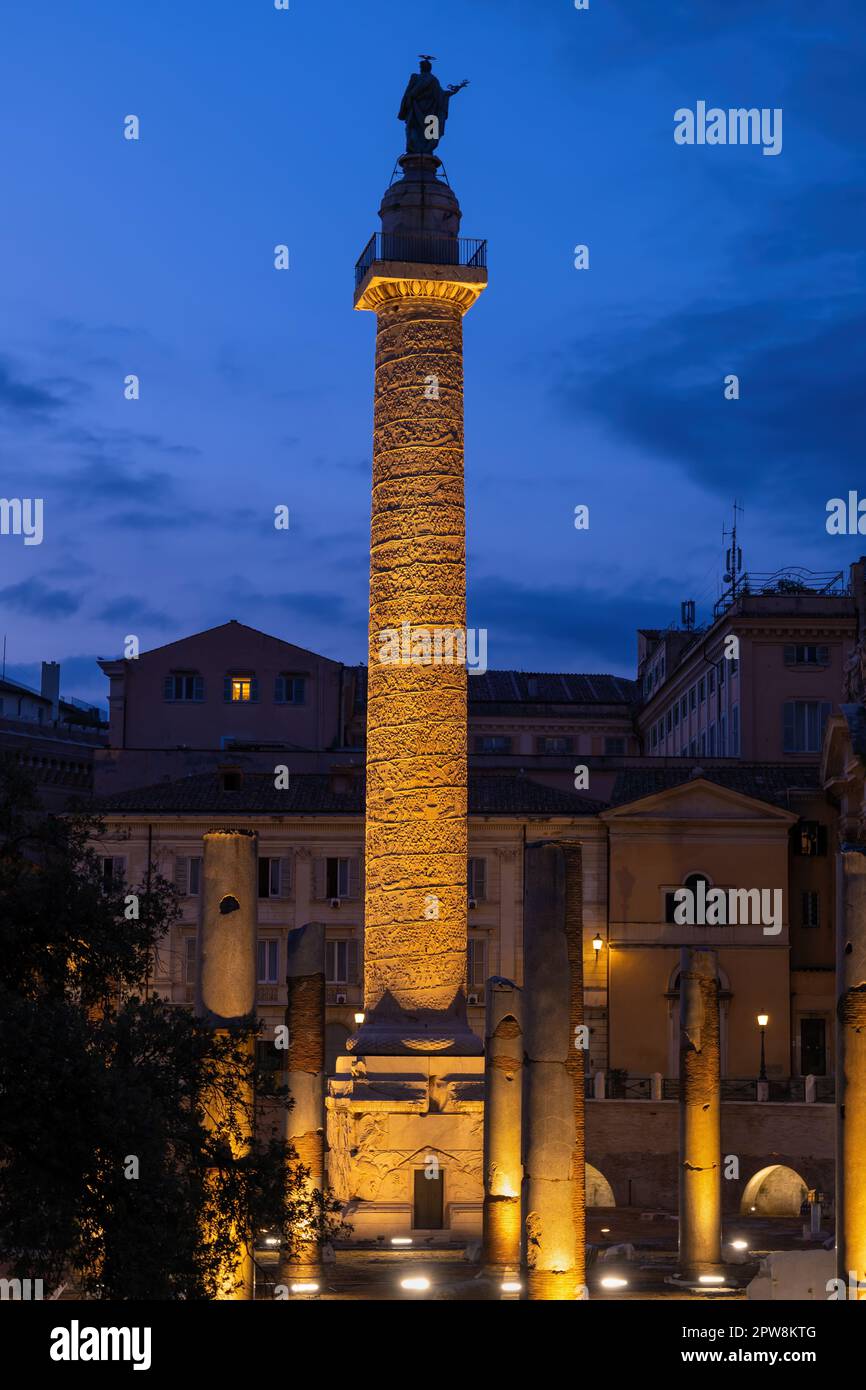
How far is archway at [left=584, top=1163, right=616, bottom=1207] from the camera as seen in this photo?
37.0 meters

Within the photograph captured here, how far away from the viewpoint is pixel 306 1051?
2445cm

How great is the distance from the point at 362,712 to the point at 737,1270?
109ft

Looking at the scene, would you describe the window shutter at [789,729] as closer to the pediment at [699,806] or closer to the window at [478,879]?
the pediment at [699,806]

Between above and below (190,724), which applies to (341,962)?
below

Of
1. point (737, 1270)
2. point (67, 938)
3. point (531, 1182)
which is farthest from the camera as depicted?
point (737, 1270)

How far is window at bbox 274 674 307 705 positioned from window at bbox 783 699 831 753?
11.8 meters

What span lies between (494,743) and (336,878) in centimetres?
1512

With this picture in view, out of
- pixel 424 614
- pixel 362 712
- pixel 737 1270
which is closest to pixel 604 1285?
pixel 737 1270

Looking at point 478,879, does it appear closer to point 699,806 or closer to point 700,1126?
point 699,806

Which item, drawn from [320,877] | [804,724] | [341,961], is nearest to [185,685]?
[320,877]

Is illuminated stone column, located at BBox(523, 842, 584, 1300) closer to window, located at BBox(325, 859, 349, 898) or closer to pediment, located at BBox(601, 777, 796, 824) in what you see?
pediment, located at BBox(601, 777, 796, 824)

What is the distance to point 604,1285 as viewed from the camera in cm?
2447

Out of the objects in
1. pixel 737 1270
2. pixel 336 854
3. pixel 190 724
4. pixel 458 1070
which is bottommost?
pixel 737 1270

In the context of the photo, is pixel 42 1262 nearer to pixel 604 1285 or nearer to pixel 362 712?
pixel 604 1285
